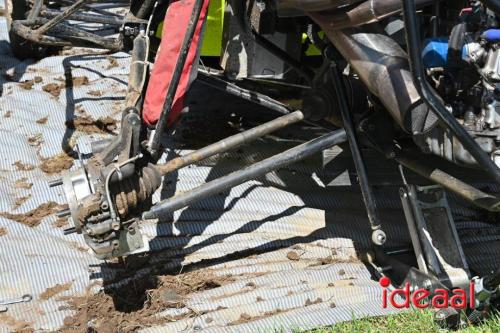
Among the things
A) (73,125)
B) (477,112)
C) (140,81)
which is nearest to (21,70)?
(73,125)

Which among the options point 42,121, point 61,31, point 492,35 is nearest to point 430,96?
point 492,35

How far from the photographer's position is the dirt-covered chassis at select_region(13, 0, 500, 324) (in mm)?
2424

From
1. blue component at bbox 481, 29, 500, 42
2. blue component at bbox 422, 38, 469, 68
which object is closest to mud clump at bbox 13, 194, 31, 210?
blue component at bbox 422, 38, 469, 68

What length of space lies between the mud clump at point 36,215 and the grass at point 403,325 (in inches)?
55.1

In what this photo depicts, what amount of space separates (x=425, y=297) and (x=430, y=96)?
93 centimetres

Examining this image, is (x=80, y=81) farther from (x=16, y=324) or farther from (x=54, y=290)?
(x=16, y=324)

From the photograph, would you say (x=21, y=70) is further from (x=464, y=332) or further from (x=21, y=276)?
(x=464, y=332)

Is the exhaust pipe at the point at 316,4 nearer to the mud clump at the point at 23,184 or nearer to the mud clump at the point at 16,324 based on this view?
the mud clump at the point at 16,324

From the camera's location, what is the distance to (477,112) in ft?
8.55

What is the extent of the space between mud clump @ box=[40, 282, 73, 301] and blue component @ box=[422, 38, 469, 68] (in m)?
1.67

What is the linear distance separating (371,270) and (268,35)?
1.16m

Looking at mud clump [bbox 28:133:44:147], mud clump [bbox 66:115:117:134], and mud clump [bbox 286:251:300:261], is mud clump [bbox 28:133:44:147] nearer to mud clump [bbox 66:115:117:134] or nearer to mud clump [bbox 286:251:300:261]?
mud clump [bbox 66:115:117:134]

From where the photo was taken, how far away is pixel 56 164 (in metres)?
3.62

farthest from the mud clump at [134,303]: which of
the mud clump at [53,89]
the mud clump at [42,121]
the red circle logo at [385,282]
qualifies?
the mud clump at [53,89]
